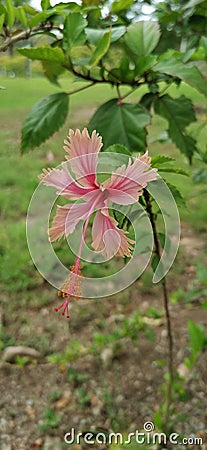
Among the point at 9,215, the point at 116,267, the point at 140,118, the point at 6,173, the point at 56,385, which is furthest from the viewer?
the point at 6,173

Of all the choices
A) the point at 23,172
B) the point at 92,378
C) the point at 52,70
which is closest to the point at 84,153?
the point at 52,70

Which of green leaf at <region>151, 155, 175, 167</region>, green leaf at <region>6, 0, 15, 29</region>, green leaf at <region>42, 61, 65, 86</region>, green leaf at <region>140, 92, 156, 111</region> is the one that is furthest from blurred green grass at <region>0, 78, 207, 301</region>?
green leaf at <region>151, 155, 175, 167</region>

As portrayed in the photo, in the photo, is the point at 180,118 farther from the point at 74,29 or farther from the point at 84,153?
the point at 84,153

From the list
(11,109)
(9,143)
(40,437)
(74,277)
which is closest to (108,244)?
(74,277)

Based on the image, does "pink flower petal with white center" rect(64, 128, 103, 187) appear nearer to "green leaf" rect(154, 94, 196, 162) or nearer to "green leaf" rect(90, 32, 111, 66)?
"green leaf" rect(90, 32, 111, 66)

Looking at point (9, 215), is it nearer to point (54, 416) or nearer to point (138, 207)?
point (54, 416)
